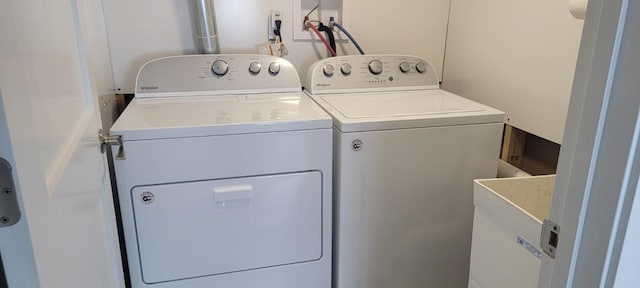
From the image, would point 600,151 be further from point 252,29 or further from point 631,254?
point 252,29

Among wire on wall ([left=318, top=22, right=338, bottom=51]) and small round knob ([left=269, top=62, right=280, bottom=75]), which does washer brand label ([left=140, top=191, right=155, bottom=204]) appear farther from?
wire on wall ([left=318, top=22, right=338, bottom=51])

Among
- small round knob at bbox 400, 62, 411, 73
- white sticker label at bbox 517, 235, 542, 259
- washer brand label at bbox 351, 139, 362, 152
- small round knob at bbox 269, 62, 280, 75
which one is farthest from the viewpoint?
small round knob at bbox 400, 62, 411, 73

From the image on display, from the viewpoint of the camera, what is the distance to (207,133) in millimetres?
1359

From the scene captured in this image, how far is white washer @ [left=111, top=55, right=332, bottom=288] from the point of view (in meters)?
1.36

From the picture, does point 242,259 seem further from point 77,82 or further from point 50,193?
point 50,193

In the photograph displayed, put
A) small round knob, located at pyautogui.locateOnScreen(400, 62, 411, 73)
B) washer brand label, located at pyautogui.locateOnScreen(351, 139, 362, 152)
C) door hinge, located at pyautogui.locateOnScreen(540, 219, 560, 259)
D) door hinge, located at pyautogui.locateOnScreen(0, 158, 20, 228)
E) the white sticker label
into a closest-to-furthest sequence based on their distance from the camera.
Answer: door hinge, located at pyautogui.locateOnScreen(0, 158, 20, 228) → door hinge, located at pyautogui.locateOnScreen(540, 219, 560, 259) → the white sticker label → washer brand label, located at pyautogui.locateOnScreen(351, 139, 362, 152) → small round knob, located at pyautogui.locateOnScreen(400, 62, 411, 73)

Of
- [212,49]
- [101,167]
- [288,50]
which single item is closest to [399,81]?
[288,50]

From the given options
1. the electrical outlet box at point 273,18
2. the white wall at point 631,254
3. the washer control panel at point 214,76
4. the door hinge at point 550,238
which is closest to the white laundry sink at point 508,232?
the door hinge at point 550,238

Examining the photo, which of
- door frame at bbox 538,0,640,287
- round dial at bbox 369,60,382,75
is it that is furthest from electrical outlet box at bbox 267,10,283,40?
door frame at bbox 538,0,640,287

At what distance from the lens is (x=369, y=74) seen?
1.95 meters

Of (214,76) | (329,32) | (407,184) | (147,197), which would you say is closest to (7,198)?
(147,197)

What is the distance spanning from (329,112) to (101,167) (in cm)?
77

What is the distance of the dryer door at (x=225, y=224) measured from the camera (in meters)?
1.41

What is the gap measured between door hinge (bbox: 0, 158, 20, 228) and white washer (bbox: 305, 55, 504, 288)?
1.05 meters
